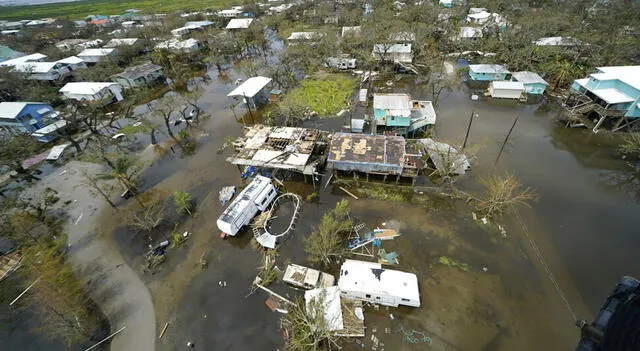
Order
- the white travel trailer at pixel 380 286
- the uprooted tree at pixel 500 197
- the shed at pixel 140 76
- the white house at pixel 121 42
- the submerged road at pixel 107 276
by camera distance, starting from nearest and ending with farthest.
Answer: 1. the white travel trailer at pixel 380 286
2. the submerged road at pixel 107 276
3. the uprooted tree at pixel 500 197
4. the shed at pixel 140 76
5. the white house at pixel 121 42

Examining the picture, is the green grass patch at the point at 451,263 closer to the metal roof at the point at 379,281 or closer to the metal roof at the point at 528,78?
the metal roof at the point at 379,281

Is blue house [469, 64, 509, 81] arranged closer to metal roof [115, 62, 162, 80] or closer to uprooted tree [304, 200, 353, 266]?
uprooted tree [304, 200, 353, 266]

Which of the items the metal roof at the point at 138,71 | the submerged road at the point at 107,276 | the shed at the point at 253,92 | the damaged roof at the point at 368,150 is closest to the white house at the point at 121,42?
the metal roof at the point at 138,71

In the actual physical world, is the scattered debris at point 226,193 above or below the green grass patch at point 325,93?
below

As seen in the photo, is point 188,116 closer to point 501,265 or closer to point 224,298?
point 224,298

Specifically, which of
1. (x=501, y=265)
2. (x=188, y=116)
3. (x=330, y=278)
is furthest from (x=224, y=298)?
(x=188, y=116)

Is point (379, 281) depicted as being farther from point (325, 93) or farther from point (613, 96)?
point (613, 96)
